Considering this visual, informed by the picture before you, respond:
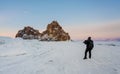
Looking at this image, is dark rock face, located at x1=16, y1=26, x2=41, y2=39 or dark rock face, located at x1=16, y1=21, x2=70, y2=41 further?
dark rock face, located at x1=16, y1=26, x2=41, y2=39

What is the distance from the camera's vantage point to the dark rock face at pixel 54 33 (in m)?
66.2

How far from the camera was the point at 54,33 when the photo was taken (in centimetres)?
6744

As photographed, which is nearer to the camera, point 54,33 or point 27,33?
point 54,33

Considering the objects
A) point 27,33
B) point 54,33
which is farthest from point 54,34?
point 27,33

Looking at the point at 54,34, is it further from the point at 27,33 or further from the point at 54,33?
the point at 27,33

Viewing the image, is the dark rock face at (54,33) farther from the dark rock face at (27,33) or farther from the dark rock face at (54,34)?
the dark rock face at (27,33)

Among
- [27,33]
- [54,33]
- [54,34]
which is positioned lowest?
[54,34]

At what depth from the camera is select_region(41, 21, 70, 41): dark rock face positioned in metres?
66.2

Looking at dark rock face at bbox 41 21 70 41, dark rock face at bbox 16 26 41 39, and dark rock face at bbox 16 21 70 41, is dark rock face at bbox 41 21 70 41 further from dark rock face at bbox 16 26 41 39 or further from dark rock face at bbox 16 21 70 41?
dark rock face at bbox 16 26 41 39

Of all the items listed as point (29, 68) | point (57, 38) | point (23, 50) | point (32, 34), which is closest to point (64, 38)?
point (57, 38)

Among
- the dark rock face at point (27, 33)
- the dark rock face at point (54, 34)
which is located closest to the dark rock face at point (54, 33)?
the dark rock face at point (54, 34)

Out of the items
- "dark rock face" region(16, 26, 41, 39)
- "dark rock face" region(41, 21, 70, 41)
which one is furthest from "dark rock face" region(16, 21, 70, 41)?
"dark rock face" region(16, 26, 41, 39)

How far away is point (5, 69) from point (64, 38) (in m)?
51.5

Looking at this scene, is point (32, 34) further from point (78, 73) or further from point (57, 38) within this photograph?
point (78, 73)
